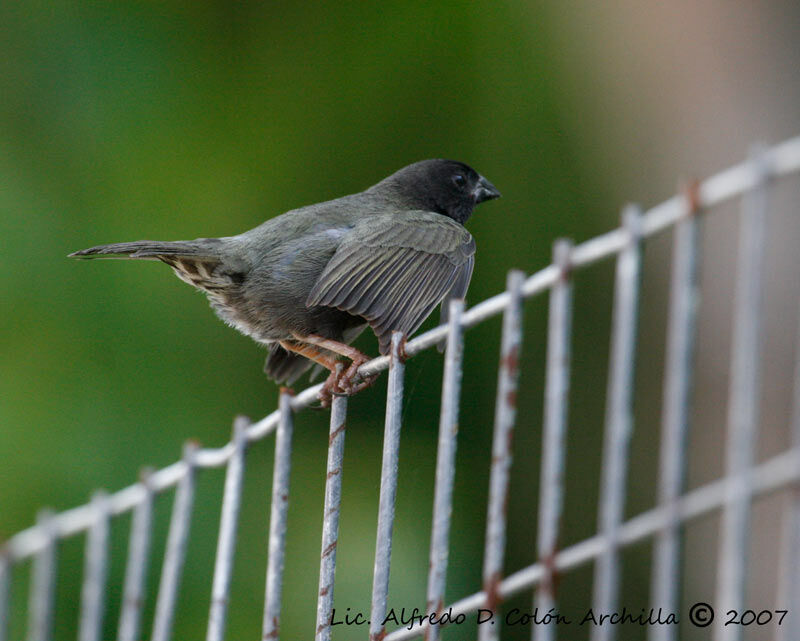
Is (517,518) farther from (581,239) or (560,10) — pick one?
(560,10)

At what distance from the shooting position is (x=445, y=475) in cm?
171

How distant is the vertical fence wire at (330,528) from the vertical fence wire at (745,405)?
→ 1022mm

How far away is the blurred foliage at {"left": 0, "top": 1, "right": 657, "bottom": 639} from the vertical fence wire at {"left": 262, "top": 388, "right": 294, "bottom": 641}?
247cm

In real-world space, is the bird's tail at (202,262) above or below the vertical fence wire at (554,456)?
above

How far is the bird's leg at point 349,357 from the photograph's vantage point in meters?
2.52

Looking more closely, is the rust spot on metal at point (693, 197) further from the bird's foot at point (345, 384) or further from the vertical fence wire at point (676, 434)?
the bird's foot at point (345, 384)

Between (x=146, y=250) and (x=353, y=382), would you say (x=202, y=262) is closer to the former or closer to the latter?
(x=146, y=250)

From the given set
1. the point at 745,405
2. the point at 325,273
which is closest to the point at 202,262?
the point at 325,273

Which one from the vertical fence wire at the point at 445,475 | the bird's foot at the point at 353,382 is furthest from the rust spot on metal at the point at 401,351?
the bird's foot at the point at 353,382

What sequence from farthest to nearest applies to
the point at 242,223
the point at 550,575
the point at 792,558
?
the point at 242,223, the point at 550,575, the point at 792,558

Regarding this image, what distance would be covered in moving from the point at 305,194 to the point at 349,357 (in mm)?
2586

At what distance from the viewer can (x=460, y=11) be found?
625 centimetres

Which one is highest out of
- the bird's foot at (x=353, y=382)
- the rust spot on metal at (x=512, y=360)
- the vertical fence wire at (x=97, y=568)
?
the bird's foot at (x=353, y=382)

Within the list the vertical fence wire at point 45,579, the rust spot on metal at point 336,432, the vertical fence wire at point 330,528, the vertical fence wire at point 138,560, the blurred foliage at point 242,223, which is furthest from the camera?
the blurred foliage at point 242,223
